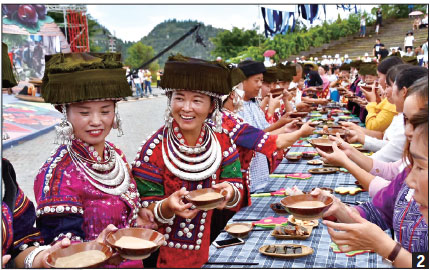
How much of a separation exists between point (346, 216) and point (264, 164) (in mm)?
1604

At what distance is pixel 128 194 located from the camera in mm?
2094

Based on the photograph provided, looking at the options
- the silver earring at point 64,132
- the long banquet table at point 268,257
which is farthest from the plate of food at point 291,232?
the silver earring at point 64,132

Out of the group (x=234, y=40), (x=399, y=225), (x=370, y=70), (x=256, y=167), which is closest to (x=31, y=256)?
(x=399, y=225)

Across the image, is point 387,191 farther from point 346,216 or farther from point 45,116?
point 45,116

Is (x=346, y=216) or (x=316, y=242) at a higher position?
(x=346, y=216)

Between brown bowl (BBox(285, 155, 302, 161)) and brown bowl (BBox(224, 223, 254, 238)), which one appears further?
brown bowl (BBox(285, 155, 302, 161))

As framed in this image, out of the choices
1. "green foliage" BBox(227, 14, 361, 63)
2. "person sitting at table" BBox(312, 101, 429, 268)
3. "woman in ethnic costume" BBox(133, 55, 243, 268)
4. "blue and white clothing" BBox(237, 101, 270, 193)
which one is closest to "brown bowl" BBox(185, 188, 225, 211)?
"woman in ethnic costume" BBox(133, 55, 243, 268)

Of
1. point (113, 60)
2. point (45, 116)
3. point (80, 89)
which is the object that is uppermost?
point (113, 60)

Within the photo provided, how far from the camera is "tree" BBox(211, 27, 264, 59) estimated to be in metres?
46.1

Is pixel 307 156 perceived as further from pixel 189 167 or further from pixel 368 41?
pixel 368 41

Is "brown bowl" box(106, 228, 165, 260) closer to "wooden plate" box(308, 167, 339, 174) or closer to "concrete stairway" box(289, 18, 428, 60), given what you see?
"wooden plate" box(308, 167, 339, 174)

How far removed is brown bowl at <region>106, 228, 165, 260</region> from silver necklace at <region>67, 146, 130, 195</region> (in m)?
0.29

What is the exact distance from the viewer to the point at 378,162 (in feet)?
9.71

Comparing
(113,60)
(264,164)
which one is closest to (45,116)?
(264,164)
